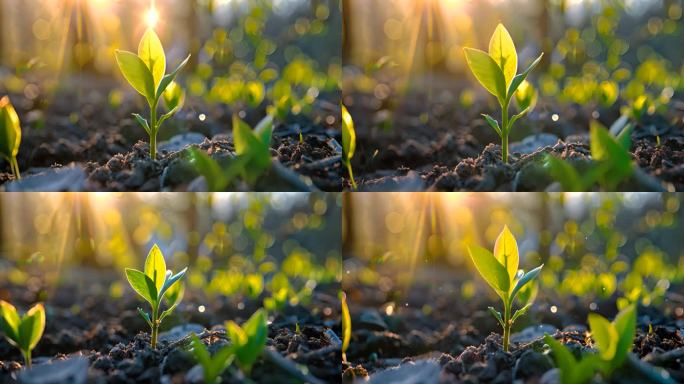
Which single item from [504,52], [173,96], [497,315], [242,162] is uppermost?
[504,52]

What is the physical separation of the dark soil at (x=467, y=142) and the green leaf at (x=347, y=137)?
0.06ft

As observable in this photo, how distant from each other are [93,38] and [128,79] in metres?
0.16

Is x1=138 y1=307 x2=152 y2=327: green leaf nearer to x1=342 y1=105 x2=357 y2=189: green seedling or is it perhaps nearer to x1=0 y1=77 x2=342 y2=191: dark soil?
x1=0 y1=77 x2=342 y2=191: dark soil

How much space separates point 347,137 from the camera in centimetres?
126

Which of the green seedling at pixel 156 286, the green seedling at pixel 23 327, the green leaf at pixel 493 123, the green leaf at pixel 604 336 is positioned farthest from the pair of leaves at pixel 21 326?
the green leaf at pixel 604 336

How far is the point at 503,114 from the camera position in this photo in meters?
1.24

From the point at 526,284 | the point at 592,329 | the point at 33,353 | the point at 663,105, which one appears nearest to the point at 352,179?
the point at 526,284

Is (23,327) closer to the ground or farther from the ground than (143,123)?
closer to the ground

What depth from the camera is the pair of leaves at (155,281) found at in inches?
49.4

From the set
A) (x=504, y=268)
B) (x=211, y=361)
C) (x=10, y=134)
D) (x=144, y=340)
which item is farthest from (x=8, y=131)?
(x=504, y=268)

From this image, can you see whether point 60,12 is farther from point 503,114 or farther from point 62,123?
point 503,114

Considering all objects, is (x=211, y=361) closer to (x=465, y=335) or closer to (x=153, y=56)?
(x=465, y=335)

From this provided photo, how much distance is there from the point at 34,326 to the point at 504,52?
47.5 inches

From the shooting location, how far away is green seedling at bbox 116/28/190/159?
1231 millimetres
